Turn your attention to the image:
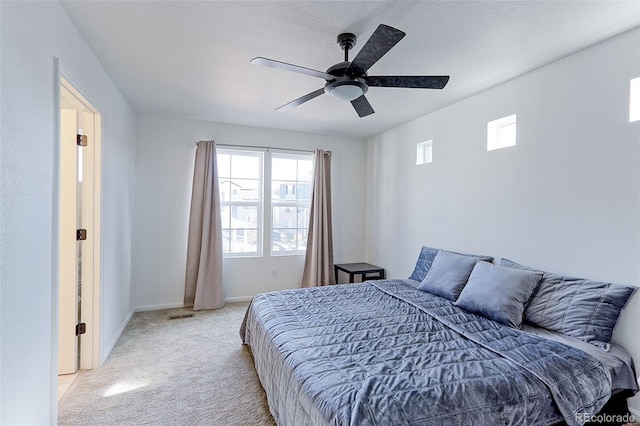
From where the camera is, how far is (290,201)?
460 cm

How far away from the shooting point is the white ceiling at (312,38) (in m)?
1.74

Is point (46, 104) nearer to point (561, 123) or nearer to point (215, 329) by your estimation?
point (215, 329)

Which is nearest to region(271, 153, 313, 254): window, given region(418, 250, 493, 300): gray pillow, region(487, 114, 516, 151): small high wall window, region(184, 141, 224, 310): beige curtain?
region(184, 141, 224, 310): beige curtain

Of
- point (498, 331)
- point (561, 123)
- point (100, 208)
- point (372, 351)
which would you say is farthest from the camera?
point (100, 208)

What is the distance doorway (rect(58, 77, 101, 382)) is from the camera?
2.37 m

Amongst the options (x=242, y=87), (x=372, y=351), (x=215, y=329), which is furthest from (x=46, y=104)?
(x=215, y=329)

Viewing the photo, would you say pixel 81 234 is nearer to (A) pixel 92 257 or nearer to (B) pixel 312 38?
(A) pixel 92 257

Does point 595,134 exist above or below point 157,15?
below

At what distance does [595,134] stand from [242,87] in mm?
2830

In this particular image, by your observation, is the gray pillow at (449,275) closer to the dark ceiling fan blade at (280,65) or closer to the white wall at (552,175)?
the white wall at (552,175)

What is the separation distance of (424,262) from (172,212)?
10.5ft

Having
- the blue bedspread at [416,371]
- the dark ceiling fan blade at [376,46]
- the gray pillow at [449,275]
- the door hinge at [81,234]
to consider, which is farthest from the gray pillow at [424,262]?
the door hinge at [81,234]

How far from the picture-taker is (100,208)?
97.3 inches

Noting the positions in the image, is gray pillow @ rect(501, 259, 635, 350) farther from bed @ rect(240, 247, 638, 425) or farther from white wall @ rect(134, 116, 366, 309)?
white wall @ rect(134, 116, 366, 309)
